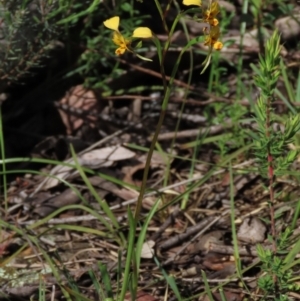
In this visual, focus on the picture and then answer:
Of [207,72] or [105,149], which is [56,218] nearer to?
[105,149]

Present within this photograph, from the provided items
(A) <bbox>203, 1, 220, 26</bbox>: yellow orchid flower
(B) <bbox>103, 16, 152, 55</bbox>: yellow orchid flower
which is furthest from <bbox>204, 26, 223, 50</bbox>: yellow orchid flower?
(B) <bbox>103, 16, 152, 55</bbox>: yellow orchid flower

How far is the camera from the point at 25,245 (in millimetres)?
2703

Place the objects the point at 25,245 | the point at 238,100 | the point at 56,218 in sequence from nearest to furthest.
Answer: the point at 25,245 < the point at 56,218 < the point at 238,100

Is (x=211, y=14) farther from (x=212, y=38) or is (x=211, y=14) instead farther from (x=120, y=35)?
(x=120, y=35)

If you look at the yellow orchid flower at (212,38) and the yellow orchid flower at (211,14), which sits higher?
the yellow orchid flower at (211,14)

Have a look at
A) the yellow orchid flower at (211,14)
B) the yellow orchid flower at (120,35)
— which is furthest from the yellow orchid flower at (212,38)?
the yellow orchid flower at (120,35)

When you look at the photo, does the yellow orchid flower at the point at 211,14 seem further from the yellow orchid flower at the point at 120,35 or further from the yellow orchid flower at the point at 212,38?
the yellow orchid flower at the point at 120,35

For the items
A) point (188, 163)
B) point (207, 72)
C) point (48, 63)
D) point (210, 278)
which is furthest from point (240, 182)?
point (48, 63)

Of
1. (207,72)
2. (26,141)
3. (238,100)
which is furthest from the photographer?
(207,72)

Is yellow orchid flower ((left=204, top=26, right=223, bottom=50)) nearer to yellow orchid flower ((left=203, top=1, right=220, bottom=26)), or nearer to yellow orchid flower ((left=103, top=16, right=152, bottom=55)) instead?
yellow orchid flower ((left=203, top=1, right=220, bottom=26))

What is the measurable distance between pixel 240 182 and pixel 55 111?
1.06 m

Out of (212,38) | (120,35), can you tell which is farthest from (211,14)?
(120,35)

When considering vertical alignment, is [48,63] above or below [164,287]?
above

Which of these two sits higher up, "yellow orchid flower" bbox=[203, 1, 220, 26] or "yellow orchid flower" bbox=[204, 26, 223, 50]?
"yellow orchid flower" bbox=[203, 1, 220, 26]
